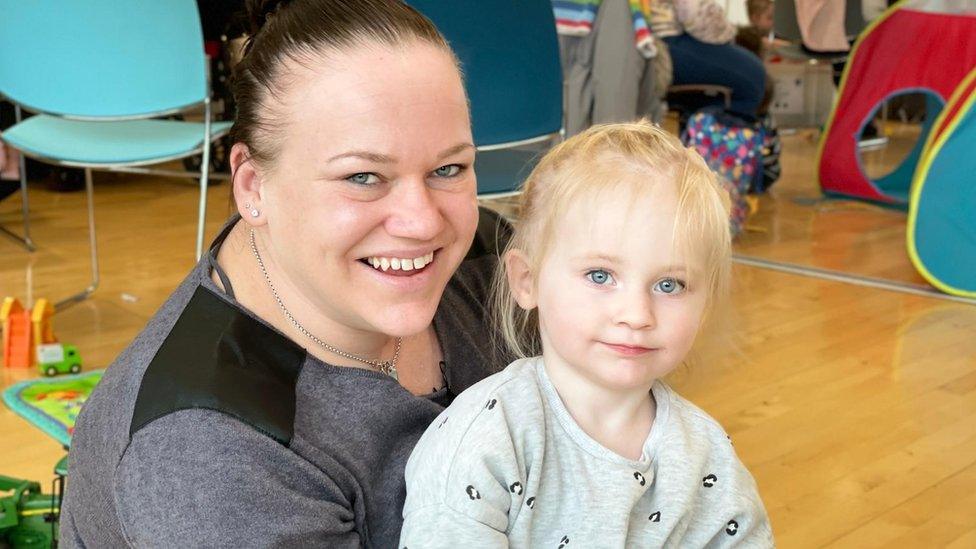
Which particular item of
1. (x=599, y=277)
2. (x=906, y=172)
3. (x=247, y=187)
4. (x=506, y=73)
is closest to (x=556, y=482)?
(x=599, y=277)

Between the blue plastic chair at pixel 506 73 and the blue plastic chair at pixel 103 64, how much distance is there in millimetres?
632

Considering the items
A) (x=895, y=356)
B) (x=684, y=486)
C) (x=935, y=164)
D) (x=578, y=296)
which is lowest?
(x=895, y=356)

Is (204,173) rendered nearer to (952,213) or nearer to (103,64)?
(103,64)

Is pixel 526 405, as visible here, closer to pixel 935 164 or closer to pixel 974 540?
pixel 974 540

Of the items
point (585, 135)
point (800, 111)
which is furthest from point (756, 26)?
point (585, 135)

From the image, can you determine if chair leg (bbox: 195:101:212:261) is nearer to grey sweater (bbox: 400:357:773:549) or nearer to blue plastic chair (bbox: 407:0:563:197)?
blue plastic chair (bbox: 407:0:563:197)

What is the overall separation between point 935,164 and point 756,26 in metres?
3.06

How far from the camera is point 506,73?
2.78 metres

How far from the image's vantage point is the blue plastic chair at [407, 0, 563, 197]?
267cm

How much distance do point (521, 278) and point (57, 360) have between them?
1830mm

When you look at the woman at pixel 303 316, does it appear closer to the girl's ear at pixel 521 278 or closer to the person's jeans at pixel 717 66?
the girl's ear at pixel 521 278

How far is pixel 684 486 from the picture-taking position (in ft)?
4.02

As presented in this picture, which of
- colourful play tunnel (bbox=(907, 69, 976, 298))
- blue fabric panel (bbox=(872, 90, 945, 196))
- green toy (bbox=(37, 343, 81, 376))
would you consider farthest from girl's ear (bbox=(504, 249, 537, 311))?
blue fabric panel (bbox=(872, 90, 945, 196))

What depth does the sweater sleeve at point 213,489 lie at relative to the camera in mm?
1076
